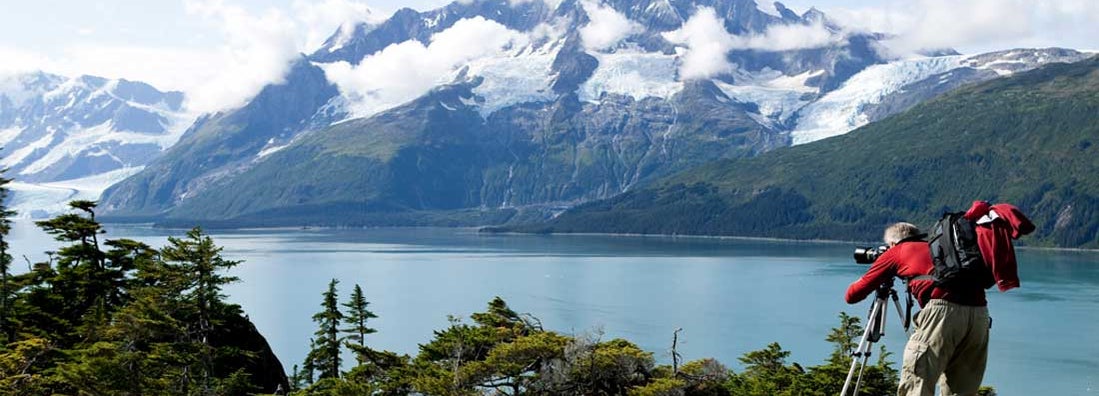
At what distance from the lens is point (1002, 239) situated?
9266mm

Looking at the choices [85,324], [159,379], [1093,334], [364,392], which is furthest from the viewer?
[1093,334]

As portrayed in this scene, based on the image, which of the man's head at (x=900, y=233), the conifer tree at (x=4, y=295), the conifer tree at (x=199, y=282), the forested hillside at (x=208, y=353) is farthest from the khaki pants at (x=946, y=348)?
the conifer tree at (x=4, y=295)

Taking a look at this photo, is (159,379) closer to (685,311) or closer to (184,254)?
(184,254)

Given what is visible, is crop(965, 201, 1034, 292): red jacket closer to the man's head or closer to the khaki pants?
the khaki pants

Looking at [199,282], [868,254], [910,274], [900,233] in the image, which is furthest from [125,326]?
[910,274]

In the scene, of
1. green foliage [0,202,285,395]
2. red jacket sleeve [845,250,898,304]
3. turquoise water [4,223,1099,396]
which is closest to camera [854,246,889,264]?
red jacket sleeve [845,250,898,304]

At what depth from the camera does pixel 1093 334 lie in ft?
332

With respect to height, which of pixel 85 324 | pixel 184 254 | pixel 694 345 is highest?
pixel 184 254

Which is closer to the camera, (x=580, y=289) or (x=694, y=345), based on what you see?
(x=694, y=345)

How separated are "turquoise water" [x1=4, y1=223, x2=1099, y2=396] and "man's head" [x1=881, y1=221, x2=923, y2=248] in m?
57.0

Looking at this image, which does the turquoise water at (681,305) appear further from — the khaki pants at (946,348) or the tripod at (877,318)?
the tripod at (877,318)

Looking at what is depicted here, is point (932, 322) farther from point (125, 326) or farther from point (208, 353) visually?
point (208, 353)

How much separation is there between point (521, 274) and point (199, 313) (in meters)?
134

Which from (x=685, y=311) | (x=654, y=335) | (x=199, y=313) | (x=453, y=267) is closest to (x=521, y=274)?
(x=453, y=267)
